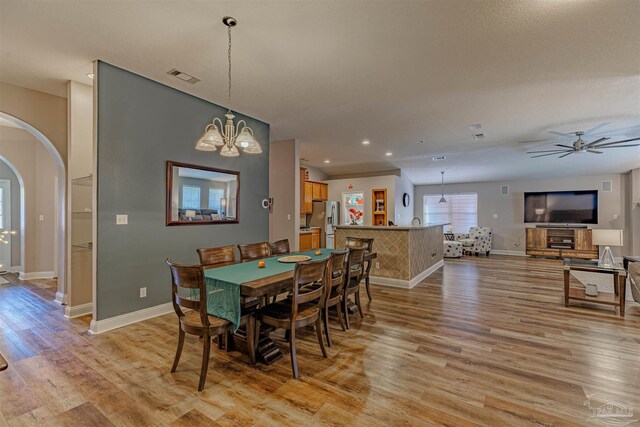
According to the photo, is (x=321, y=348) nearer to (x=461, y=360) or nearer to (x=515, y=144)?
(x=461, y=360)

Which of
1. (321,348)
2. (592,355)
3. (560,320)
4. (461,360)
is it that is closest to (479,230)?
(560,320)

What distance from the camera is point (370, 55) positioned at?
9.68 feet

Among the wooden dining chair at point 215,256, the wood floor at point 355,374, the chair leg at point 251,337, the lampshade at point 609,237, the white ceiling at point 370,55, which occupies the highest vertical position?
the white ceiling at point 370,55

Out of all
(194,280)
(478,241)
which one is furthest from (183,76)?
(478,241)

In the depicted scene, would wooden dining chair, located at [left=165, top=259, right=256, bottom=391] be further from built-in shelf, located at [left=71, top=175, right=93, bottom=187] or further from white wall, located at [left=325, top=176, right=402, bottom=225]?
white wall, located at [left=325, top=176, right=402, bottom=225]

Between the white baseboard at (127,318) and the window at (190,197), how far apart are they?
1286 mm

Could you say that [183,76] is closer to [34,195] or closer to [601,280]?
[34,195]

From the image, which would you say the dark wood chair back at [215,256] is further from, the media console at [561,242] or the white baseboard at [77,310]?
the media console at [561,242]

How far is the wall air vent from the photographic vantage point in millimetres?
3367

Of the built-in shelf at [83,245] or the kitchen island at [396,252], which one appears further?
the kitchen island at [396,252]

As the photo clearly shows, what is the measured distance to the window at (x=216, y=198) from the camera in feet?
14.0

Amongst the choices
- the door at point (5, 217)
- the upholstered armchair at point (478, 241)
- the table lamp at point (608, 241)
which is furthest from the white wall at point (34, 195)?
the upholstered armchair at point (478, 241)

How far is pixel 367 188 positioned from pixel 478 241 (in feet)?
13.3

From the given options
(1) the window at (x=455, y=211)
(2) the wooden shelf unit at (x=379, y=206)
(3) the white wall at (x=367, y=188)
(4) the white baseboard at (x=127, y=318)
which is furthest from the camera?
(1) the window at (x=455, y=211)
